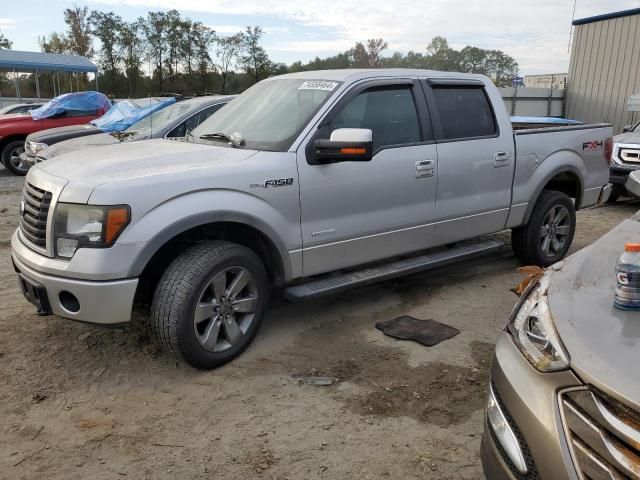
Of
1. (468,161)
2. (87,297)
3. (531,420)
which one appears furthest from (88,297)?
(468,161)

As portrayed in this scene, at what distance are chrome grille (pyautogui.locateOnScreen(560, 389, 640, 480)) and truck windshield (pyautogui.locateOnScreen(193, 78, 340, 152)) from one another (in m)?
2.62

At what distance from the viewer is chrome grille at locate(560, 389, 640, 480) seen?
153 centimetres

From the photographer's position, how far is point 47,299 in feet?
10.8

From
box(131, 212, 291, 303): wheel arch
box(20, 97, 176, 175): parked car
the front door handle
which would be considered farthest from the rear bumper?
box(20, 97, 176, 175): parked car

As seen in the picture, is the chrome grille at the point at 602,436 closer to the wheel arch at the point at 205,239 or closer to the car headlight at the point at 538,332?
the car headlight at the point at 538,332

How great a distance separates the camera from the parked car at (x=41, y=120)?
1191cm

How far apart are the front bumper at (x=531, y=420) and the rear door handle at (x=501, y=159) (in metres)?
3.22

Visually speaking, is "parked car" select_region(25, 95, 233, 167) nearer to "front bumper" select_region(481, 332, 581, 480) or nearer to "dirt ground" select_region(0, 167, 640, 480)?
"dirt ground" select_region(0, 167, 640, 480)

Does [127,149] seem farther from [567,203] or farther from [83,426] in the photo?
[567,203]

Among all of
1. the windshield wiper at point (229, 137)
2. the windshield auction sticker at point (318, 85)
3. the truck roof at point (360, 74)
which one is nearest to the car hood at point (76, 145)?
the windshield wiper at point (229, 137)

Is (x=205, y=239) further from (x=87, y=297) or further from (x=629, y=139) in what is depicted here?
(x=629, y=139)

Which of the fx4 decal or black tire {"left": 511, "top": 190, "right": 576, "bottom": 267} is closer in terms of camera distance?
black tire {"left": 511, "top": 190, "right": 576, "bottom": 267}

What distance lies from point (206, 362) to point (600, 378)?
243cm

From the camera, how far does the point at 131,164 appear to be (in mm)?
3514
